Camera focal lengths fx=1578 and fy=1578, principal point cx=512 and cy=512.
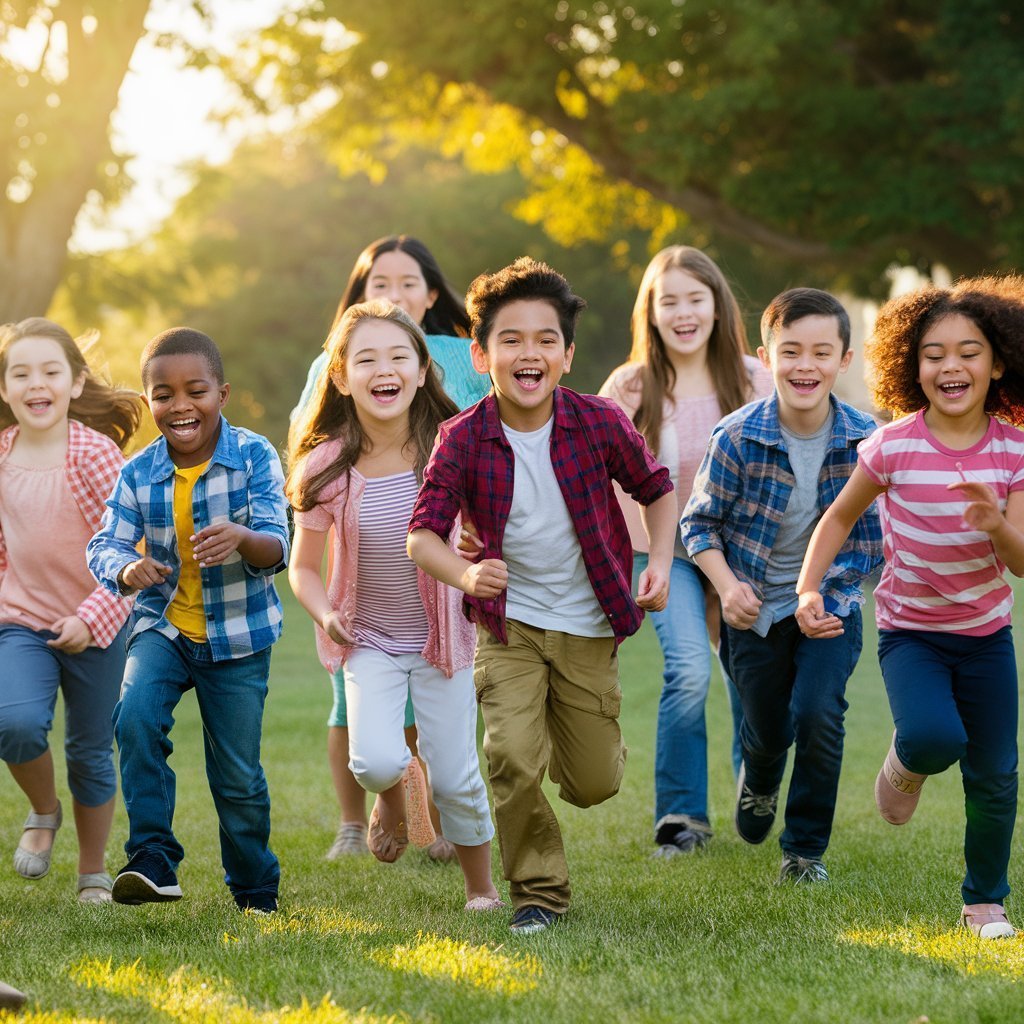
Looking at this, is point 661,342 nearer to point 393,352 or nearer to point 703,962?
point 393,352

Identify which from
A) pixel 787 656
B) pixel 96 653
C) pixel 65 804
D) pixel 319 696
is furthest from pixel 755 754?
pixel 319 696

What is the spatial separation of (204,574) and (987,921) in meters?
2.85

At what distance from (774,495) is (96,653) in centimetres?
271

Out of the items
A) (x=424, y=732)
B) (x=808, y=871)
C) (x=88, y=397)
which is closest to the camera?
(x=424, y=732)

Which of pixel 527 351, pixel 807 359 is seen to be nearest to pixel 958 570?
pixel 807 359

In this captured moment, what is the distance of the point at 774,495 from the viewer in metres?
5.95

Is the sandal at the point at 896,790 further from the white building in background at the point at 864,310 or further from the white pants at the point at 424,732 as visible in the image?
the white building in background at the point at 864,310

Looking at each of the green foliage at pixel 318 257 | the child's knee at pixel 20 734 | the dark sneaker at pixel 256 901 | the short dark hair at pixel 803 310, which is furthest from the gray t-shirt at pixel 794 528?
the green foliage at pixel 318 257

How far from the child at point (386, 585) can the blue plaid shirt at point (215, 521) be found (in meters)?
0.20

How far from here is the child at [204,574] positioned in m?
5.43

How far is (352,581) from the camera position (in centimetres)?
580

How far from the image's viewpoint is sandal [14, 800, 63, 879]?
632cm

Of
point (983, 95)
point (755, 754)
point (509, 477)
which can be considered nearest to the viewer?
point (509, 477)

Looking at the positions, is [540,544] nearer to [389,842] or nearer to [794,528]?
[794,528]
